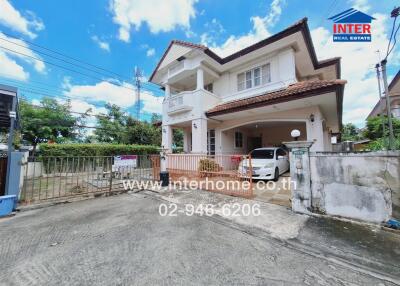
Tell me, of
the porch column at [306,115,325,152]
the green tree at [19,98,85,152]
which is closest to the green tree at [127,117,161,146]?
the green tree at [19,98,85,152]

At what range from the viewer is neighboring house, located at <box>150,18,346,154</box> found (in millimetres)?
8049

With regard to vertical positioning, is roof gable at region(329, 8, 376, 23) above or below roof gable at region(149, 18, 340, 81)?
below

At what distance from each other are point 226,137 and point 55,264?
10481 millimetres

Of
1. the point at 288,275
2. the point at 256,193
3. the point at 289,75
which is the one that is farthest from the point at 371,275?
the point at 289,75

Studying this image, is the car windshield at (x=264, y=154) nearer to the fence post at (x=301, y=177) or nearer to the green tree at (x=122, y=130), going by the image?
the fence post at (x=301, y=177)

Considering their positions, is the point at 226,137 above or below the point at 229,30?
below

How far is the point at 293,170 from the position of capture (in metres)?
4.56

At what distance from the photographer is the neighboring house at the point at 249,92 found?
26.4 ft

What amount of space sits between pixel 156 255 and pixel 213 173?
470 cm

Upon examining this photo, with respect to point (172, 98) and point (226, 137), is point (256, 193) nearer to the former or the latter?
point (226, 137)

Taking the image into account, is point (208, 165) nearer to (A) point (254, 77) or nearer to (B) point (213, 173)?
(B) point (213, 173)

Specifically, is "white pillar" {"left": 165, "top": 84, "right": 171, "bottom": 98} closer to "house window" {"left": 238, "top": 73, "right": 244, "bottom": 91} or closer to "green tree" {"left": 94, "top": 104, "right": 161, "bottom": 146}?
"house window" {"left": 238, "top": 73, "right": 244, "bottom": 91}

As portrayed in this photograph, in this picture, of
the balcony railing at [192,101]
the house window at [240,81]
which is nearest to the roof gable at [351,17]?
the house window at [240,81]

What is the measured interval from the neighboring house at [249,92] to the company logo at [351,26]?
1.43m
